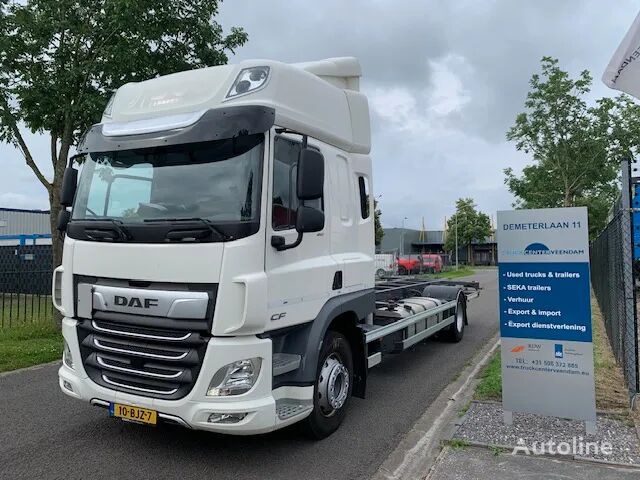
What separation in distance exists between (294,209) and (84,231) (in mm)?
1778

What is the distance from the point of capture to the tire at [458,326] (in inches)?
399

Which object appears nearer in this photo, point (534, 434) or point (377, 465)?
point (377, 465)

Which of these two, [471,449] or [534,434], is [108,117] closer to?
[471,449]

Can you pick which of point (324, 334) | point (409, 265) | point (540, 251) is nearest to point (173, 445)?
point (324, 334)

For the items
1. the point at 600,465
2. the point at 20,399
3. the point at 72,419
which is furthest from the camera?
the point at 20,399

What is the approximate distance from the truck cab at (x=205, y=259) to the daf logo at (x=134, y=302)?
1 cm

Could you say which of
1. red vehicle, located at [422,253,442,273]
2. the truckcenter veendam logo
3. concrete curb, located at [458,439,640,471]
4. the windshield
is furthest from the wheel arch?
red vehicle, located at [422,253,442,273]

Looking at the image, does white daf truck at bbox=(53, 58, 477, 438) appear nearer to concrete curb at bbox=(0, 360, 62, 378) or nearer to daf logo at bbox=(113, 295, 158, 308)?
daf logo at bbox=(113, 295, 158, 308)

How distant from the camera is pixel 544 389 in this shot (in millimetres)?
5062

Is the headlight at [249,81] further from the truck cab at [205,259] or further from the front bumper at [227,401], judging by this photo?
the front bumper at [227,401]

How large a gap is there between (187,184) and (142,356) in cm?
140

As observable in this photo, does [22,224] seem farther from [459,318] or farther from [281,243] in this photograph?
[281,243]

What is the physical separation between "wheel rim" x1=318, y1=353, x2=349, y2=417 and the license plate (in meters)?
1.46

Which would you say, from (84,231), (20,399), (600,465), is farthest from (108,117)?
(600,465)
